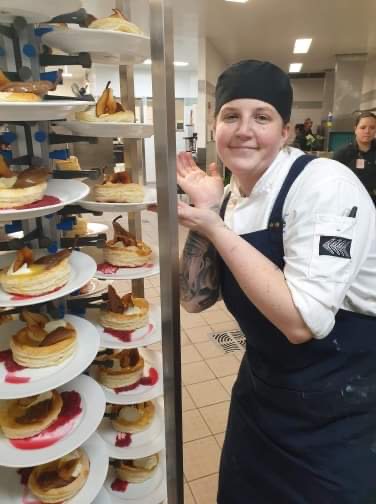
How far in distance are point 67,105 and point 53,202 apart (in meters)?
0.23

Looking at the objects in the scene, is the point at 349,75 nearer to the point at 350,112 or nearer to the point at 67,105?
the point at 350,112

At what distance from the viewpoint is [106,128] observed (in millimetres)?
1179

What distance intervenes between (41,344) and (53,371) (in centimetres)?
8

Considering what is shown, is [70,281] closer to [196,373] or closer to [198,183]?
[198,183]

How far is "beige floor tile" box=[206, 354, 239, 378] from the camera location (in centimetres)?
258

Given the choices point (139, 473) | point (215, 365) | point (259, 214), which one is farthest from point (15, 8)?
point (215, 365)

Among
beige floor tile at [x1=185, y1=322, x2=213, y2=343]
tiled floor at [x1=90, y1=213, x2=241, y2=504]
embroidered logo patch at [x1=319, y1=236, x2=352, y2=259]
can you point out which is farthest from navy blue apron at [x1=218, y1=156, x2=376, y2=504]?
beige floor tile at [x1=185, y1=322, x2=213, y2=343]

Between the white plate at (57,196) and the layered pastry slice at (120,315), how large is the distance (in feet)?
1.46

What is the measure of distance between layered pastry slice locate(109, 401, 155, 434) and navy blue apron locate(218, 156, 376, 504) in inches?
23.5

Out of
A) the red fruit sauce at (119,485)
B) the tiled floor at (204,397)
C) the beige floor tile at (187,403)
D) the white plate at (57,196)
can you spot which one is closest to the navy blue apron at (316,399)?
the white plate at (57,196)

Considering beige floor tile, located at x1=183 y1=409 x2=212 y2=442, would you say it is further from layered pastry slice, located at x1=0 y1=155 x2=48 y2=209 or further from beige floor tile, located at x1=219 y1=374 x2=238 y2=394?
layered pastry slice, located at x1=0 y1=155 x2=48 y2=209

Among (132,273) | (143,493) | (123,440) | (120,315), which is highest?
(132,273)

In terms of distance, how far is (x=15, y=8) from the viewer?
0.85m

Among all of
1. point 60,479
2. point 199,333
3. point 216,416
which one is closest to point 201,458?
point 216,416
